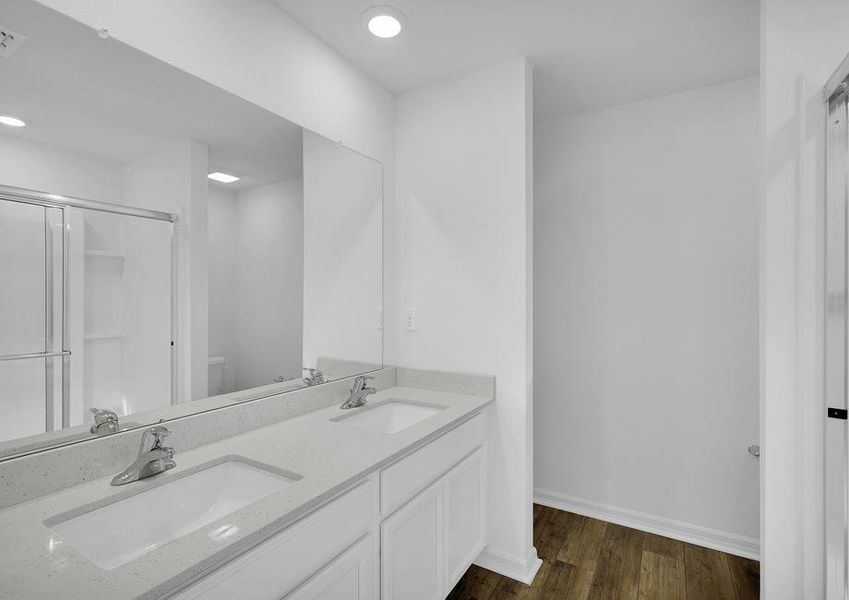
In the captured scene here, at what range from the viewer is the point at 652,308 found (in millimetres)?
2457

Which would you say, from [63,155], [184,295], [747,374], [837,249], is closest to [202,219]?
[184,295]

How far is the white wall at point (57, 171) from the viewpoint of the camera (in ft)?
3.48

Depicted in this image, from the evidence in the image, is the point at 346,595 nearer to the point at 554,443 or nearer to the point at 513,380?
the point at 513,380

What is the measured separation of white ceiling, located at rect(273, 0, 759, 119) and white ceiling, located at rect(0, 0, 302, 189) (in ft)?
1.84

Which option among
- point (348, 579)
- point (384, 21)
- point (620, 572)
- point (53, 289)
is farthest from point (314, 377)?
point (620, 572)

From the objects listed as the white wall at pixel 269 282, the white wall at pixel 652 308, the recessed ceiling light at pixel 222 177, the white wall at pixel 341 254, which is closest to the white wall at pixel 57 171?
the recessed ceiling light at pixel 222 177

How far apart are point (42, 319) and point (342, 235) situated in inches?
47.2

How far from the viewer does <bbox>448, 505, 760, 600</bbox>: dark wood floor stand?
1.91 m

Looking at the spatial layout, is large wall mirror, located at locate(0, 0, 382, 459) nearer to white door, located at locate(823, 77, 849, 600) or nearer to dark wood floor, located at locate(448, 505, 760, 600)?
dark wood floor, located at locate(448, 505, 760, 600)

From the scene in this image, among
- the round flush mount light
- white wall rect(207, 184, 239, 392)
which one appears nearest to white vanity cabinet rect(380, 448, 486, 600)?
white wall rect(207, 184, 239, 392)

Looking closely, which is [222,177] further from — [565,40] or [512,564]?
[512,564]

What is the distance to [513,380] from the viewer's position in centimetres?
206

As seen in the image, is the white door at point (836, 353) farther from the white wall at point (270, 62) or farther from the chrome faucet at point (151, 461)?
the chrome faucet at point (151, 461)

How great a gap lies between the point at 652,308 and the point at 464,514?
1.54 m
